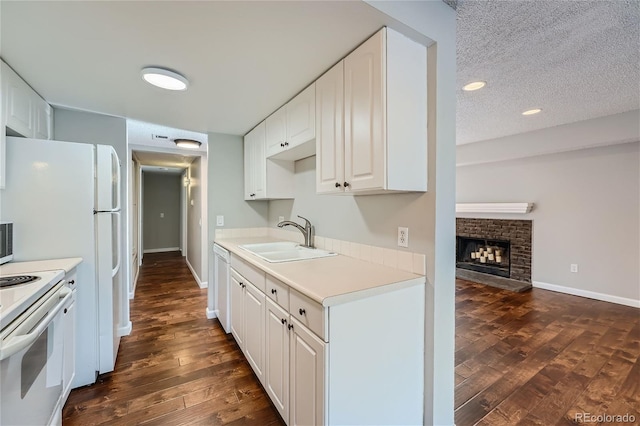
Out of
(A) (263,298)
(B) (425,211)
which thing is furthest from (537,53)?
(A) (263,298)

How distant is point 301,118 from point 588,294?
15.3 feet

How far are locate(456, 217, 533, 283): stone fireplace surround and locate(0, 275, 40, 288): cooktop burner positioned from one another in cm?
562

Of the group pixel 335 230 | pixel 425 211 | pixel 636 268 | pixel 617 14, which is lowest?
pixel 636 268

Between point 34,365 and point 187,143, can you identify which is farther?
point 187,143

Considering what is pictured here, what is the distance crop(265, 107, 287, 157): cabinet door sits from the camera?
2287 mm

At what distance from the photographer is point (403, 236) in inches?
61.7

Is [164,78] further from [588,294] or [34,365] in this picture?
[588,294]

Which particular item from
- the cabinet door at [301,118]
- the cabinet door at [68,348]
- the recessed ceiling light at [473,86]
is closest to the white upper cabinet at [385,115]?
the cabinet door at [301,118]

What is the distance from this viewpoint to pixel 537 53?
191 cm

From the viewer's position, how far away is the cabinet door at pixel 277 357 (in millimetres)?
1462

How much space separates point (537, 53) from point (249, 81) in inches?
79.7

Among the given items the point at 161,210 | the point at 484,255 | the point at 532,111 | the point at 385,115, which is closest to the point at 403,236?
the point at 385,115

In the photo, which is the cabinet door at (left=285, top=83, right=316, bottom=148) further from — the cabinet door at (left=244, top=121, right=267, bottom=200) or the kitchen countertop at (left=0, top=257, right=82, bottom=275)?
the kitchen countertop at (left=0, top=257, right=82, bottom=275)

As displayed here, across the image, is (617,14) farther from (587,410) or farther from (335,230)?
(587,410)
